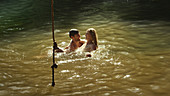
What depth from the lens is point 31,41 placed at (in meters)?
7.88

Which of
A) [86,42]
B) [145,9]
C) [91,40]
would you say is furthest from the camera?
[145,9]

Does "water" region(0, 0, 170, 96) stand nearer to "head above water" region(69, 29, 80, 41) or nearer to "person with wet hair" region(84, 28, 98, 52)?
"person with wet hair" region(84, 28, 98, 52)

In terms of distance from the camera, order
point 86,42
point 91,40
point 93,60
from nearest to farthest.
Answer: point 93,60
point 91,40
point 86,42

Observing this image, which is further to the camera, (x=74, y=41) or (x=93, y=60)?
(x=74, y=41)

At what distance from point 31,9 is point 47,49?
6736mm

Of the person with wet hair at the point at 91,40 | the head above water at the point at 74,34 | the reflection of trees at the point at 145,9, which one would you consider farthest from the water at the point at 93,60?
the reflection of trees at the point at 145,9

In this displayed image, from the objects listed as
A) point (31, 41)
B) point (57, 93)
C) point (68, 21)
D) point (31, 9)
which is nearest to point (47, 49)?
point (31, 41)

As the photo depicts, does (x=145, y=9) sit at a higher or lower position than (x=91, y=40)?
higher

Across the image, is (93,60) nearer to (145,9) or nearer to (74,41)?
(74,41)

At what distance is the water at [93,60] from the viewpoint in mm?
4664

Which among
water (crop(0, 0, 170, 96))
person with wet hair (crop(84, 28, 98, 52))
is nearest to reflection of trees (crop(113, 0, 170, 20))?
water (crop(0, 0, 170, 96))

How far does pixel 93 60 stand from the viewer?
235 inches

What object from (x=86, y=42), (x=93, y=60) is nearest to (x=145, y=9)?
(x=86, y=42)

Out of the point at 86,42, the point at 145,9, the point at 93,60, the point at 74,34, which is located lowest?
the point at 93,60
